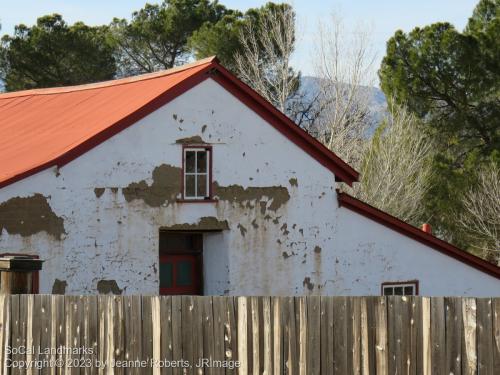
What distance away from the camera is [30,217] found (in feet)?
61.8

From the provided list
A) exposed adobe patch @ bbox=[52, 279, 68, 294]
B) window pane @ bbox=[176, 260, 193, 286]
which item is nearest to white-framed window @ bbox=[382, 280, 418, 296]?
window pane @ bbox=[176, 260, 193, 286]

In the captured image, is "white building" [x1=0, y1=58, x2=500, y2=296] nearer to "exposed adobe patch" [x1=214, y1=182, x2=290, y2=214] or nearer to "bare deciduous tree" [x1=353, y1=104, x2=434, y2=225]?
"exposed adobe patch" [x1=214, y1=182, x2=290, y2=214]

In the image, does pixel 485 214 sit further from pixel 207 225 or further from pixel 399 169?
pixel 207 225

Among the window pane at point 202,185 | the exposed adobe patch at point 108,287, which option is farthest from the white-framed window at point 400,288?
the exposed adobe patch at point 108,287

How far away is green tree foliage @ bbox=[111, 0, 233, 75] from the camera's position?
5722 cm

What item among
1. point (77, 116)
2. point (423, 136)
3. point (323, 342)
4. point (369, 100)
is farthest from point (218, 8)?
point (323, 342)

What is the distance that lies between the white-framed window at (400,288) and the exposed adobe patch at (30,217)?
702 centimetres

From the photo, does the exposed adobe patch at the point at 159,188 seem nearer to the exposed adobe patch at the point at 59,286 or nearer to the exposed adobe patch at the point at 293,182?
the exposed adobe patch at the point at 59,286

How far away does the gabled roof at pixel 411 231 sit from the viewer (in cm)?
2236

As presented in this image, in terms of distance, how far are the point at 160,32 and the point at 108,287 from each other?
39411 millimetres

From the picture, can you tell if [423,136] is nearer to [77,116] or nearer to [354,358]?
[77,116]

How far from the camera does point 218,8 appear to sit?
58.1 m

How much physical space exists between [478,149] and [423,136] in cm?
205

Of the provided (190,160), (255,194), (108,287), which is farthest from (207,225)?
(108,287)
